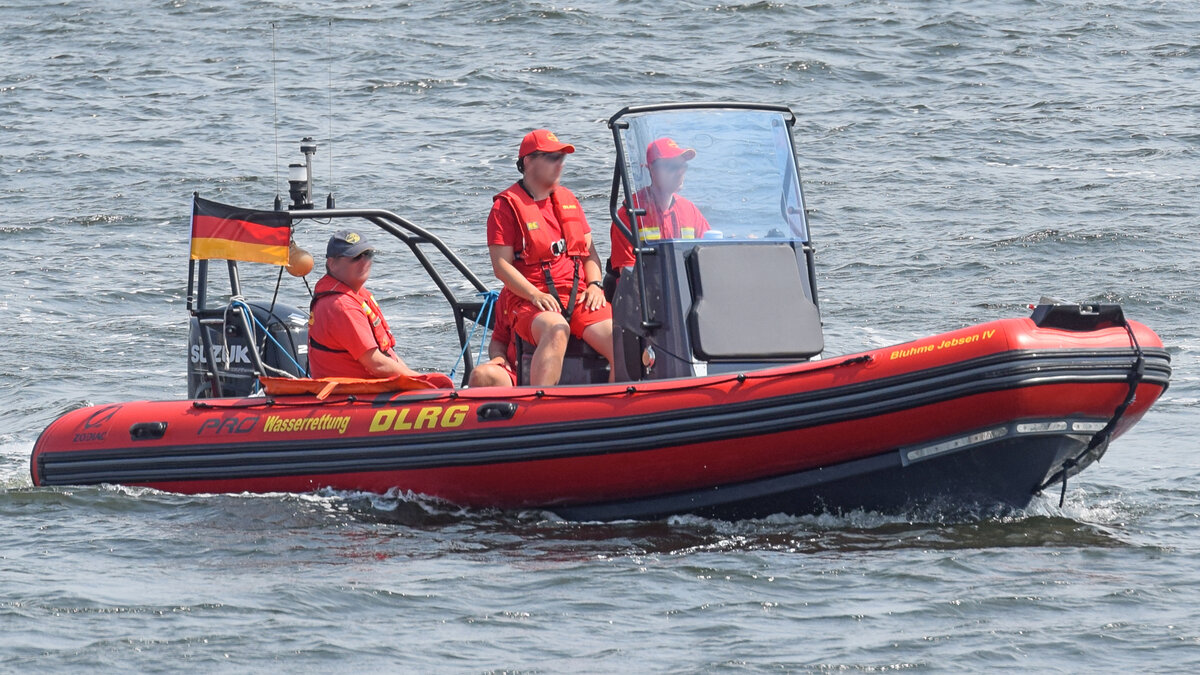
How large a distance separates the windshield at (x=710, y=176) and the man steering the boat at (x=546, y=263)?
31cm

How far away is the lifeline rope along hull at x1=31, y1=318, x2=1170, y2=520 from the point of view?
5.86 metres

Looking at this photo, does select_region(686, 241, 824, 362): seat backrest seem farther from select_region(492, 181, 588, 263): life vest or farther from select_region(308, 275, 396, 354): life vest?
select_region(308, 275, 396, 354): life vest

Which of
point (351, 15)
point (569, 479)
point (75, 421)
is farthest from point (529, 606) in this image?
point (351, 15)

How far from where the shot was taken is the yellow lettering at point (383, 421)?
6.75m

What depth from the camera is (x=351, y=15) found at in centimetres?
2050

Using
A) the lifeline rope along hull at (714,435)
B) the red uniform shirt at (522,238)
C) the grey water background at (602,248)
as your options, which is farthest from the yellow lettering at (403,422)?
the red uniform shirt at (522,238)

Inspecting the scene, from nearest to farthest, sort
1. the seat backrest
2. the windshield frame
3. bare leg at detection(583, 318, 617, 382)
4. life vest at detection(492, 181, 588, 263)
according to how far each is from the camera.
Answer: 1. the seat backrest
2. the windshield frame
3. life vest at detection(492, 181, 588, 263)
4. bare leg at detection(583, 318, 617, 382)

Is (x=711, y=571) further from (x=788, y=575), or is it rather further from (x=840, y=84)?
(x=840, y=84)

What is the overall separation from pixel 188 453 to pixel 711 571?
8.13 feet

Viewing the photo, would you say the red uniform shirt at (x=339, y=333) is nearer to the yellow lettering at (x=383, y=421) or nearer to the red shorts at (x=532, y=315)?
the yellow lettering at (x=383, y=421)

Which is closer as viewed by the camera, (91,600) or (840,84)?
(91,600)

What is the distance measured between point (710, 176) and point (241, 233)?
2039 millimetres

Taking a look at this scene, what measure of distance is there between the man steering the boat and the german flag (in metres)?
0.94

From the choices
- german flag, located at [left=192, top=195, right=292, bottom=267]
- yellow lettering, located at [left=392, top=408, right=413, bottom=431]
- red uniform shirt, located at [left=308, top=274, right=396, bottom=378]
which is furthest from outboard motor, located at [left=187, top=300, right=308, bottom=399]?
yellow lettering, located at [left=392, top=408, right=413, bottom=431]
